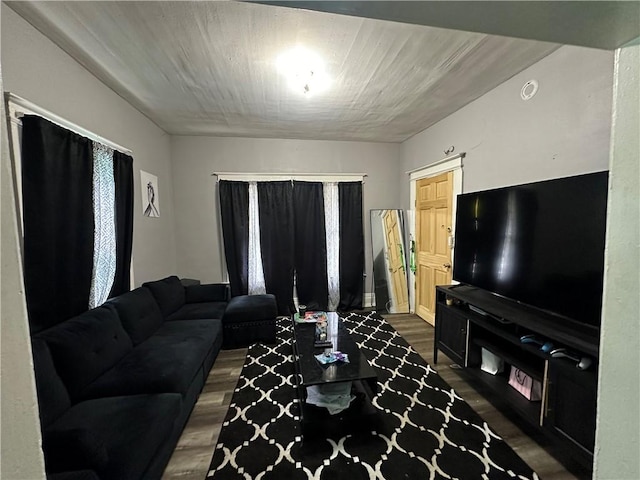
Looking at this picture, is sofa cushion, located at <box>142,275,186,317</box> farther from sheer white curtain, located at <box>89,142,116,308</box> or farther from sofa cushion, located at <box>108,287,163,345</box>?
sheer white curtain, located at <box>89,142,116,308</box>

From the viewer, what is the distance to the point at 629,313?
58 cm

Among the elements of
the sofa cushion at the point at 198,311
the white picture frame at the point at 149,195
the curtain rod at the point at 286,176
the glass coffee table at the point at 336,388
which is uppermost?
the curtain rod at the point at 286,176

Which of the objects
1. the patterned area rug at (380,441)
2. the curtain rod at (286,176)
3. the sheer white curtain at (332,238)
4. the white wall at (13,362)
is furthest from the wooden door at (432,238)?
the white wall at (13,362)

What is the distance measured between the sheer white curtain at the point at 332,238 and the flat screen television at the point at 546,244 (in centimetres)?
207

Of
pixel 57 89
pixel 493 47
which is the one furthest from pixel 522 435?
pixel 57 89

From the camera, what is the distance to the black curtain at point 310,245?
13.3 ft

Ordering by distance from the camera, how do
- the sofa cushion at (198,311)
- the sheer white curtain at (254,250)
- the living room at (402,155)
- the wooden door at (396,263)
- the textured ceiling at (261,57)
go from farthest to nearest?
the wooden door at (396,263) → the sheer white curtain at (254,250) → the sofa cushion at (198,311) → the textured ceiling at (261,57) → the living room at (402,155)

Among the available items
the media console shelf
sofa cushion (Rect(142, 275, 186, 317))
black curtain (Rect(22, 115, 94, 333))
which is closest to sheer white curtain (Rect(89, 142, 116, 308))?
black curtain (Rect(22, 115, 94, 333))

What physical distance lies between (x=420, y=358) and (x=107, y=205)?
325 cm

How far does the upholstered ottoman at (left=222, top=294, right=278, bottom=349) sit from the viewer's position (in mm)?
2947

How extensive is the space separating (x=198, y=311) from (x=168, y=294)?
0.36 meters

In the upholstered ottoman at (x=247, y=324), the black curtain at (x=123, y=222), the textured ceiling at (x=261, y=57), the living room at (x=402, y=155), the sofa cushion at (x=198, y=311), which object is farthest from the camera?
the upholstered ottoman at (x=247, y=324)

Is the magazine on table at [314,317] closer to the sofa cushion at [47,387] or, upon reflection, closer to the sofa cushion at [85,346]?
the sofa cushion at [85,346]

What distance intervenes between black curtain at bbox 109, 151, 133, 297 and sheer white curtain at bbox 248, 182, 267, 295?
1573 mm
